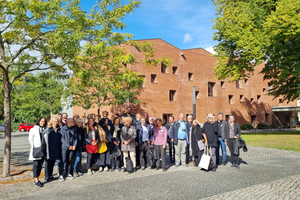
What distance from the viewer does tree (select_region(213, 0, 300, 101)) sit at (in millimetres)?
18469

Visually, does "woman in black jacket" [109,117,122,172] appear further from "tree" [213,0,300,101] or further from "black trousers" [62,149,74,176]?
"tree" [213,0,300,101]

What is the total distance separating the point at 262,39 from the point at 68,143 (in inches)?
678

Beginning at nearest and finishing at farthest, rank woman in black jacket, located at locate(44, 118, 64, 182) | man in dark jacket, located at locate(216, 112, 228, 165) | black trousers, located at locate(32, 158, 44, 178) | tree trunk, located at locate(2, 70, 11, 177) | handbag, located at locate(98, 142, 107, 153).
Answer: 1. black trousers, located at locate(32, 158, 44, 178)
2. woman in black jacket, located at locate(44, 118, 64, 182)
3. tree trunk, located at locate(2, 70, 11, 177)
4. handbag, located at locate(98, 142, 107, 153)
5. man in dark jacket, located at locate(216, 112, 228, 165)

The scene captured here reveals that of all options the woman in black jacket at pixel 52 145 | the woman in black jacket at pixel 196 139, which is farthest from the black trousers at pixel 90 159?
the woman in black jacket at pixel 196 139

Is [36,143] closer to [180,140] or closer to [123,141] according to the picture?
[123,141]

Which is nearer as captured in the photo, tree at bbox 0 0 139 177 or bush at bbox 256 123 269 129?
tree at bbox 0 0 139 177

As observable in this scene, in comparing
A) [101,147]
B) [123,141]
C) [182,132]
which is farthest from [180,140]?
[101,147]

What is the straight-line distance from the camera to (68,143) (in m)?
7.64

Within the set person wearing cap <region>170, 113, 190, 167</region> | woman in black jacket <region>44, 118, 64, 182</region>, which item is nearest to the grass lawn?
person wearing cap <region>170, 113, 190, 167</region>

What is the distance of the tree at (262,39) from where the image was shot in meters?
18.5

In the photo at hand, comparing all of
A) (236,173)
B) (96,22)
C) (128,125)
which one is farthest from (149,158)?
(96,22)

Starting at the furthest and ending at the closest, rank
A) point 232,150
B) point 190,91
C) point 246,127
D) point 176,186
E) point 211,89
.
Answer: point 246,127
point 211,89
point 190,91
point 232,150
point 176,186

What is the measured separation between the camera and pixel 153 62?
11.1 m

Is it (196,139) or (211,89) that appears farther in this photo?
(211,89)
